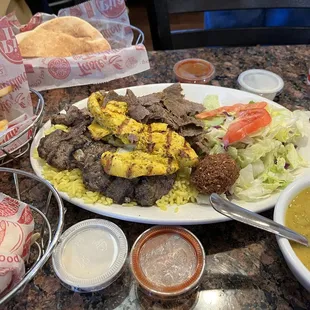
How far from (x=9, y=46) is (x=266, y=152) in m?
1.11

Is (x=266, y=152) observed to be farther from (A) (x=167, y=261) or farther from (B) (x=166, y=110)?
(A) (x=167, y=261)

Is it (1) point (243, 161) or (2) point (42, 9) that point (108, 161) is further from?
(2) point (42, 9)

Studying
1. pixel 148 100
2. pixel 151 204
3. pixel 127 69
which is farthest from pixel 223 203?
pixel 127 69

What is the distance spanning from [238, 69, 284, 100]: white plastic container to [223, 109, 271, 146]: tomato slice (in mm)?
316

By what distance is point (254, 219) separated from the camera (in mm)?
1060

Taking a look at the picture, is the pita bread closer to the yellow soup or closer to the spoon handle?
the spoon handle

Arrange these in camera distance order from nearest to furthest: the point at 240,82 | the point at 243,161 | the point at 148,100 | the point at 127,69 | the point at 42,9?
1. the point at 243,161
2. the point at 148,100
3. the point at 240,82
4. the point at 127,69
5. the point at 42,9

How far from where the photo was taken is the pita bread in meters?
1.98

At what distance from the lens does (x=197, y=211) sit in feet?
3.98

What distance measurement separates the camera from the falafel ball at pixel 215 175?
1213mm

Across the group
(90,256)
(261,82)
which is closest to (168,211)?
(90,256)

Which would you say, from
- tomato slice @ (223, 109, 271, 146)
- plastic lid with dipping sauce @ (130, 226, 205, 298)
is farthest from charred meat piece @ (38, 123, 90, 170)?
tomato slice @ (223, 109, 271, 146)

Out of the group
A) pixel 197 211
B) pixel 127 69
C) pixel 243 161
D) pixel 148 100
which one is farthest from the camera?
pixel 127 69

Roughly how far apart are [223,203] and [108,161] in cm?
42
